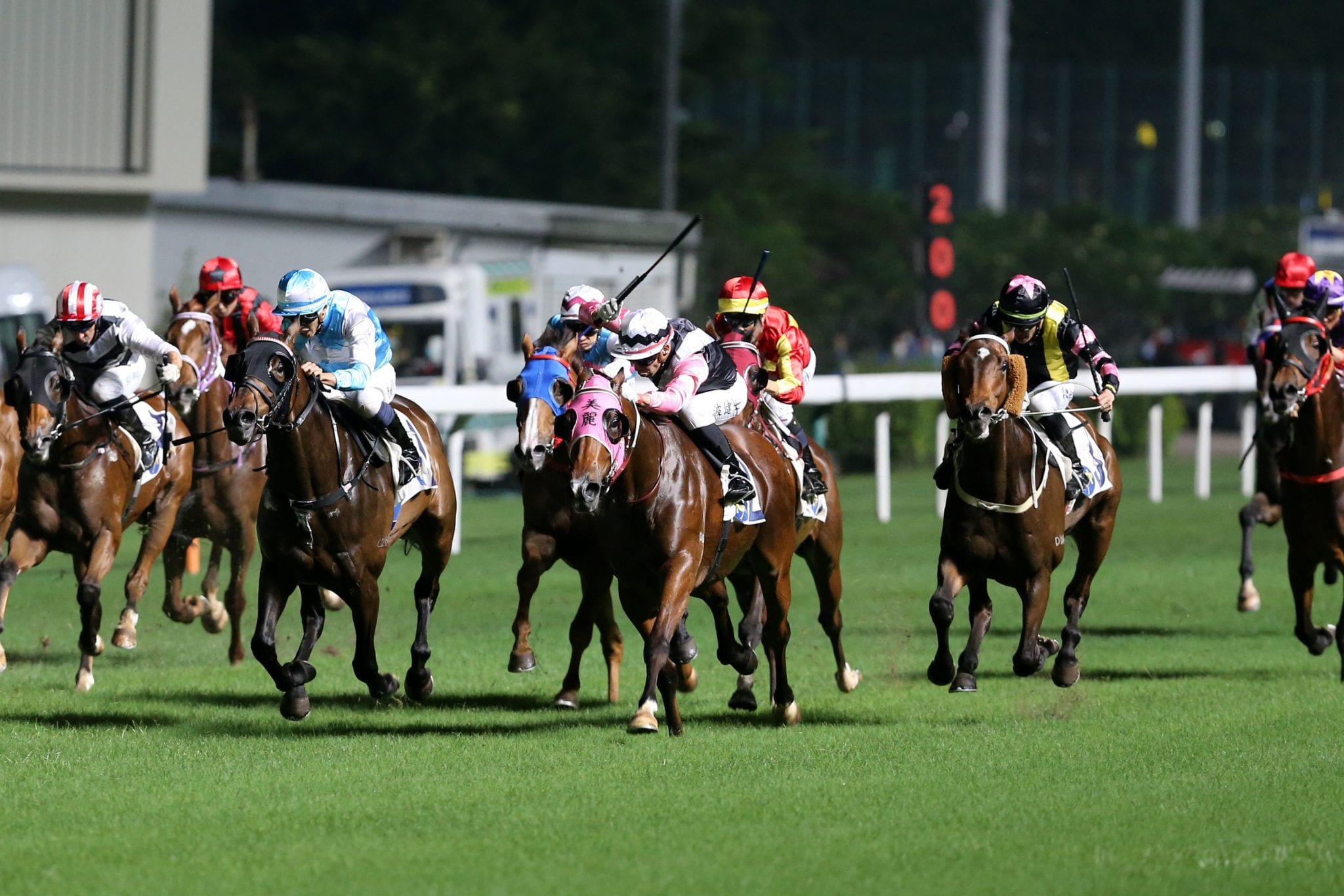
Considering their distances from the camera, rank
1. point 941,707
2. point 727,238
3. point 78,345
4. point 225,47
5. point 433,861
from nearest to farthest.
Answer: point 433,861
point 941,707
point 78,345
point 727,238
point 225,47

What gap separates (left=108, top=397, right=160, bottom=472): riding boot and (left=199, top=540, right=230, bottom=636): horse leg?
0.76 m

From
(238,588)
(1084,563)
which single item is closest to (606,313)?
(1084,563)

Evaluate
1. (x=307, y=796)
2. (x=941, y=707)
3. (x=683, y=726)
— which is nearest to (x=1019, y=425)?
(x=941, y=707)

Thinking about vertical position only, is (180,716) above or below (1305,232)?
below

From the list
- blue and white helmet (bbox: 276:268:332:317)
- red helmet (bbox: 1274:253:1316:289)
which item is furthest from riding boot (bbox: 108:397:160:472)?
red helmet (bbox: 1274:253:1316:289)

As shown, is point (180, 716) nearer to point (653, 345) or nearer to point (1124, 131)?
point (653, 345)

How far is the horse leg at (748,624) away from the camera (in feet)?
31.3

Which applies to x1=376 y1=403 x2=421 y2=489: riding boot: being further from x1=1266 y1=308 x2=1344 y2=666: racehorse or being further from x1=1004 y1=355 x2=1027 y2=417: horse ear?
x1=1266 y1=308 x2=1344 y2=666: racehorse

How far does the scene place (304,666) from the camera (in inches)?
348

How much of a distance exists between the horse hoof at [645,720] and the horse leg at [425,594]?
124 centimetres

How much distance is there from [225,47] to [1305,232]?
872 inches

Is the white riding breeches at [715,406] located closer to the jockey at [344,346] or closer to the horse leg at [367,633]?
the jockey at [344,346]

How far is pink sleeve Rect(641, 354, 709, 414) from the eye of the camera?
28.9 ft

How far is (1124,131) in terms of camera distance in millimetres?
66000
